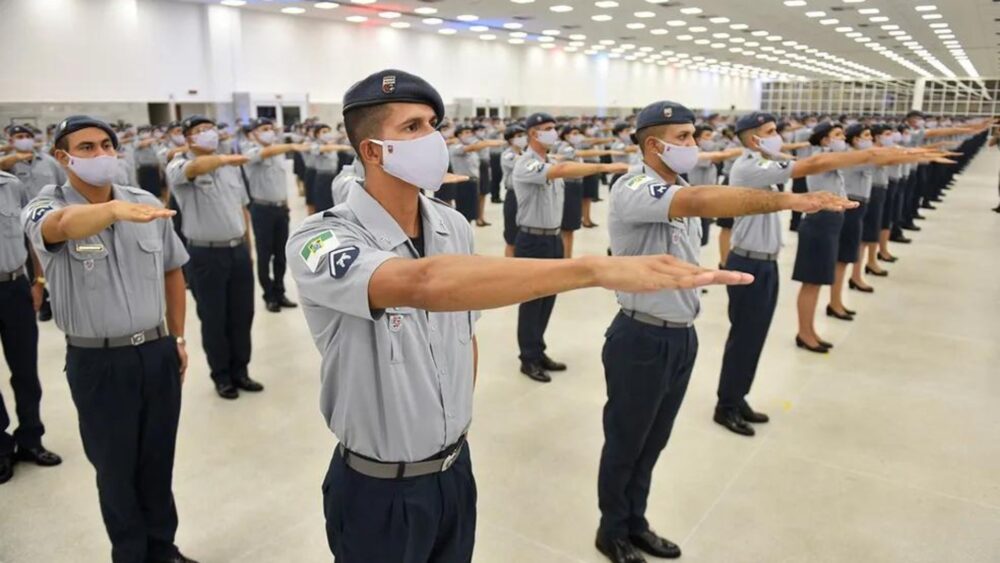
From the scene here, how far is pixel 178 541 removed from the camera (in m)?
Result: 3.06

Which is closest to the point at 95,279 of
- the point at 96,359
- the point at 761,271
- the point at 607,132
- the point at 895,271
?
the point at 96,359

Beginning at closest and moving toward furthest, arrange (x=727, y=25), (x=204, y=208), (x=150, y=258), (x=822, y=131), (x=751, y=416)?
(x=150, y=258) → (x=751, y=416) → (x=204, y=208) → (x=822, y=131) → (x=727, y=25)

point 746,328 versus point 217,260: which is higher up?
point 217,260

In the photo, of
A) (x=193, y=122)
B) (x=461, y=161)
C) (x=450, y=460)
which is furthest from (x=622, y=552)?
(x=461, y=161)

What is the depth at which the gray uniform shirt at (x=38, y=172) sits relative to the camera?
24.2 feet

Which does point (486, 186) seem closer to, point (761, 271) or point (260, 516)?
point (761, 271)

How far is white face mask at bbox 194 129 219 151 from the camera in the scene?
15.5 feet

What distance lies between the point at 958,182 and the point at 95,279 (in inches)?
885

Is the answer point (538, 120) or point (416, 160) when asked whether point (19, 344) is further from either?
point (538, 120)

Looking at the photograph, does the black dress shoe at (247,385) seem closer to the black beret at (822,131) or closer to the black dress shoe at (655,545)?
the black dress shoe at (655,545)

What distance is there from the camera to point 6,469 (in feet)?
11.8

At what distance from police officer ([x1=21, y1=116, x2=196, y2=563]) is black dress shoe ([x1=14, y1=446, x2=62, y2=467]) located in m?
1.48

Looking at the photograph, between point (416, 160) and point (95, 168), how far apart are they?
1695mm

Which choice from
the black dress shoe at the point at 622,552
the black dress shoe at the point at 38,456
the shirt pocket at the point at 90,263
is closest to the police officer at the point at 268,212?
the black dress shoe at the point at 38,456
